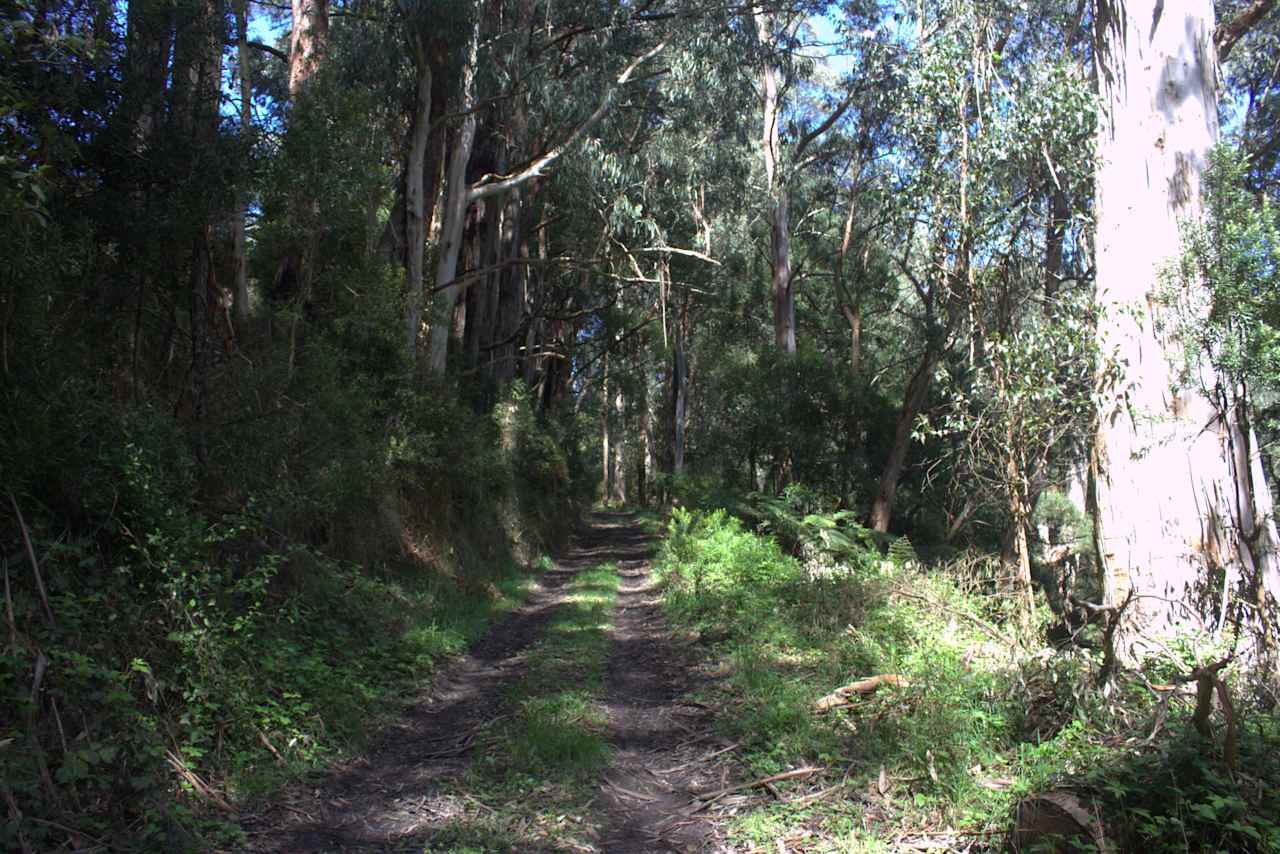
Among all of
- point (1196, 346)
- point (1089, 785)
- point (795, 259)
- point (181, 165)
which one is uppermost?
point (795, 259)

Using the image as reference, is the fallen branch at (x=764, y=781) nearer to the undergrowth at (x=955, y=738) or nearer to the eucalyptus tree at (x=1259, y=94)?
the undergrowth at (x=955, y=738)

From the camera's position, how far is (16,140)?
16.1ft

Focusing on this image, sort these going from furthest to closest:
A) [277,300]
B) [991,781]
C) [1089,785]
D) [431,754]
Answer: [277,300] → [431,754] → [991,781] → [1089,785]

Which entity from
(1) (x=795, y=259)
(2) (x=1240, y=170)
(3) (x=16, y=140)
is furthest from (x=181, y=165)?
(1) (x=795, y=259)

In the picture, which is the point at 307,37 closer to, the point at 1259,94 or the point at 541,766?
the point at 541,766

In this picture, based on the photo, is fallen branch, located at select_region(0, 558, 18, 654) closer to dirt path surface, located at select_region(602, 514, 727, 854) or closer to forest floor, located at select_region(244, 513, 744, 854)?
forest floor, located at select_region(244, 513, 744, 854)

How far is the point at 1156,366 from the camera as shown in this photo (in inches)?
239

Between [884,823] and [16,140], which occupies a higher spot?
[16,140]

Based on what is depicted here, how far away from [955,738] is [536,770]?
229 centimetres

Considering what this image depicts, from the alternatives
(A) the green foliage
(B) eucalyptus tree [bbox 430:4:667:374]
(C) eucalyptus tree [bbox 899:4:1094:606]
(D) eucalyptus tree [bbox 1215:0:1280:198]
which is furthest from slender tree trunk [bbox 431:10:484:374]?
(D) eucalyptus tree [bbox 1215:0:1280:198]

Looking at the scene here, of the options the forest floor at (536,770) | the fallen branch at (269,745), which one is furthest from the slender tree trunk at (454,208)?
the fallen branch at (269,745)

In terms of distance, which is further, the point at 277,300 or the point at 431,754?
the point at 277,300

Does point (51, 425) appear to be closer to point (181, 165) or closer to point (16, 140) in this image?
point (16, 140)

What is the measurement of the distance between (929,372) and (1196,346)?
1157 centimetres
